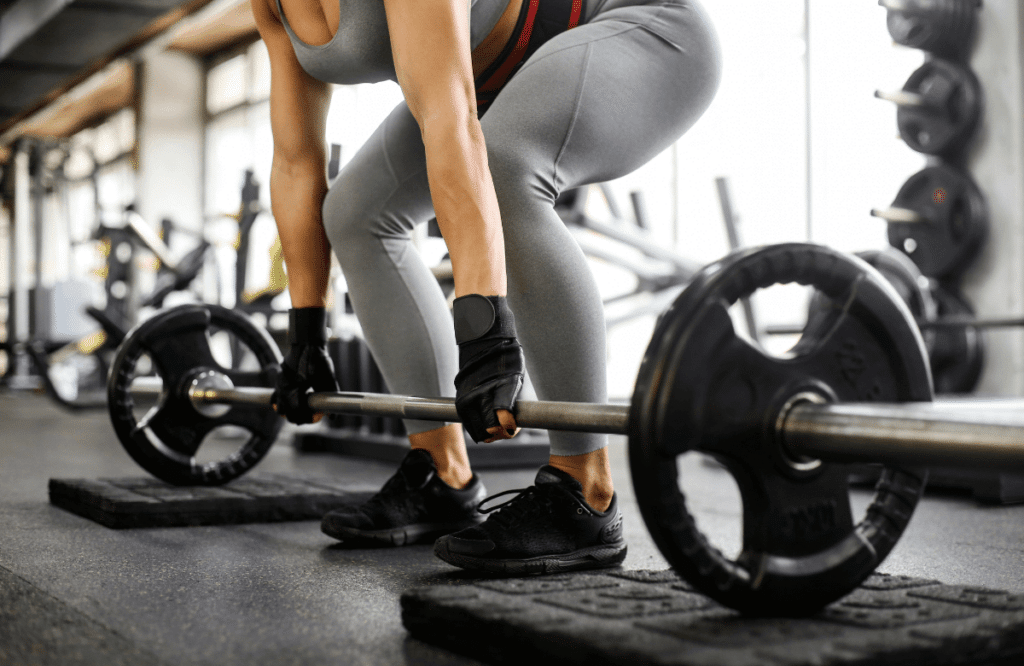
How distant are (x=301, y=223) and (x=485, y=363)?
51cm

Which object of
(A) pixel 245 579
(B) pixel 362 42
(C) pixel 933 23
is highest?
(C) pixel 933 23

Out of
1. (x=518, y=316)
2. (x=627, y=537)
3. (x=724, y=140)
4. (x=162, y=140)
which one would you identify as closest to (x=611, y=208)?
(x=724, y=140)

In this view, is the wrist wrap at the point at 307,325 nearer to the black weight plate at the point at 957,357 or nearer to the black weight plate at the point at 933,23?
the black weight plate at the point at 957,357

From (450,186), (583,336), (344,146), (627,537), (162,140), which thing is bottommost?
(627,537)

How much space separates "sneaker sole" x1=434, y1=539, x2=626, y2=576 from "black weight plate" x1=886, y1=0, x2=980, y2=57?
289 cm

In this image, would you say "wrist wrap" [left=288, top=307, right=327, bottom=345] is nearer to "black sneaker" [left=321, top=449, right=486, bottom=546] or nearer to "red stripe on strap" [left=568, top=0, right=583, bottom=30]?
"black sneaker" [left=321, top=449, right=486, bottom=546]

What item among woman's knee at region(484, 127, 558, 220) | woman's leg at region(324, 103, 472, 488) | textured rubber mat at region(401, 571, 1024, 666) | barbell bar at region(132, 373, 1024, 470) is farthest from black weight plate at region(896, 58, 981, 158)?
barbell bar at region(132, 373, 1024, 470)

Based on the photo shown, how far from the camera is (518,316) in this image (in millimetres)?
1093

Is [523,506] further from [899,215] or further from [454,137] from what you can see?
[899,215]

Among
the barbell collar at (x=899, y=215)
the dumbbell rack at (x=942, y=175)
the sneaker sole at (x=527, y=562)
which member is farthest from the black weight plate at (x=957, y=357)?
the sneaker sole at (x=527, y=562)

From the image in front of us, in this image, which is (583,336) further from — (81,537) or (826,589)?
(81,537)

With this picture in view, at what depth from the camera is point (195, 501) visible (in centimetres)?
154

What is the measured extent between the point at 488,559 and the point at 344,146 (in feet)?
6.18

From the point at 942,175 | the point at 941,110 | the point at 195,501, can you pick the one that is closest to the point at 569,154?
the point at 195,501
